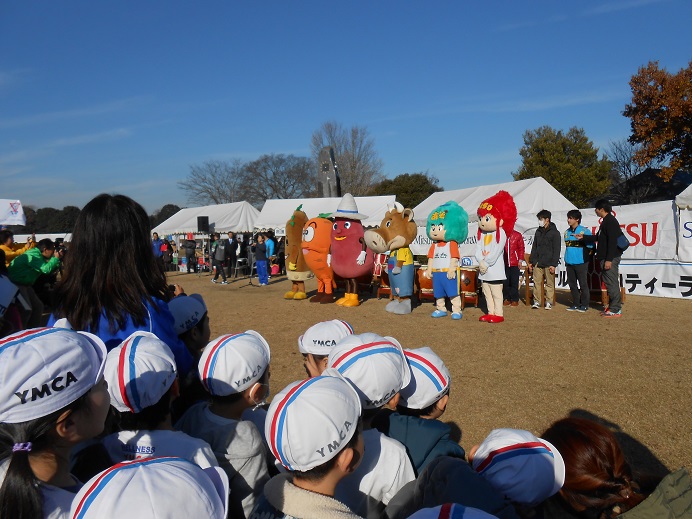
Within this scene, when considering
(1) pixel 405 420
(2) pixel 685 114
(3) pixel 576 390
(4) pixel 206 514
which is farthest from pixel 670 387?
(2) pixel 685 114

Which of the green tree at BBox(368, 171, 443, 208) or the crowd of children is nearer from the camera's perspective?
the crowd of children

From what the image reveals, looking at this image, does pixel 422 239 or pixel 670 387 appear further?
pixel 422 239

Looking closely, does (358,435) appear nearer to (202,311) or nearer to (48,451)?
(48,451)

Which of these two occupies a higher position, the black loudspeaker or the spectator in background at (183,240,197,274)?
the black loudspeaker

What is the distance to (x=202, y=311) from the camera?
3.17 meters

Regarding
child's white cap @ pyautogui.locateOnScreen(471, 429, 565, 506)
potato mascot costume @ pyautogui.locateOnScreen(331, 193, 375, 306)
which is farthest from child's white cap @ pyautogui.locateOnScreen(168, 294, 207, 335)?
potato mascot costume @ pyautogui.locateOnScreen(331, 193, 375, 306)

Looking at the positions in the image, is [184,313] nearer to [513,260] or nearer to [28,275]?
[28,275]

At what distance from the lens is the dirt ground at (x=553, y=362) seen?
4.00 metres

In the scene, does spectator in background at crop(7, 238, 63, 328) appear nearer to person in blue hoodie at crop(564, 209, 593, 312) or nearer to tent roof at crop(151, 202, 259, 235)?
person in blue hoodie at crop(564, 209, 593, 312)

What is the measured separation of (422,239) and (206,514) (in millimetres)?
15906

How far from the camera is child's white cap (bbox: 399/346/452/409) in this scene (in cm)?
238

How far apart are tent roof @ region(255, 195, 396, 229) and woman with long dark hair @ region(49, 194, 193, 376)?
52.8ft

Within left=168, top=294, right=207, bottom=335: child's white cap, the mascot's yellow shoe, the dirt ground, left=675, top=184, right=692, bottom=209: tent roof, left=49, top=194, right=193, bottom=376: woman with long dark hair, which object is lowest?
the dirt ground

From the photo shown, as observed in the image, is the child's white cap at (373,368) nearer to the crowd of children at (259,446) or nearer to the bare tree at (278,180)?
the crowd of children at (259,446)
